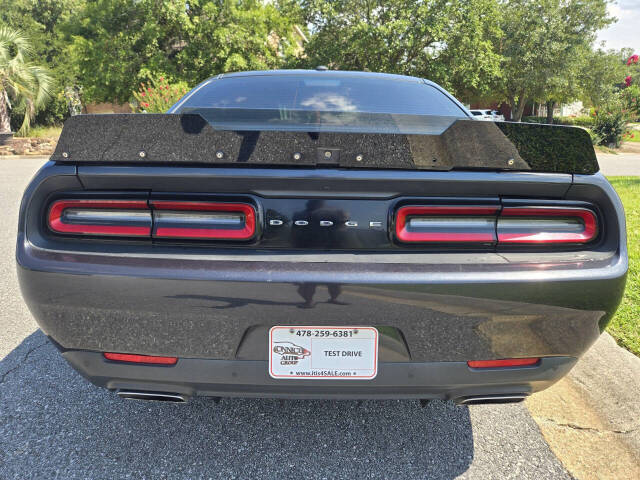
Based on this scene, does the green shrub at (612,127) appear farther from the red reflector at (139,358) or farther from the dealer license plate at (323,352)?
the red reflector at (139,358)

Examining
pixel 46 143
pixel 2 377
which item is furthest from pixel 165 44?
pixel 2 377

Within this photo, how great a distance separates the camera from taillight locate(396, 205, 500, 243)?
139 cm

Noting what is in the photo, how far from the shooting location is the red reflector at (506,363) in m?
1.42

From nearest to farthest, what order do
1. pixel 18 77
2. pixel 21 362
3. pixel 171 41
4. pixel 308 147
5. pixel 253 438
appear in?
1. pixel 308 147
2. pixel 253 438
3. pixel 21 362
4. pixel 18 77
5. pixel 171 41

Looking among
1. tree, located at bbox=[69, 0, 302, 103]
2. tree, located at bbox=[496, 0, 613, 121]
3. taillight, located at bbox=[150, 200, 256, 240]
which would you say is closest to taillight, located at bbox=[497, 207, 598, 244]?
taillight, located at bbox=[150, 200, 256, 240]

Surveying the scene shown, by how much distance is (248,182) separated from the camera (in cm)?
135

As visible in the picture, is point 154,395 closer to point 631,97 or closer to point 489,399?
point 489,399

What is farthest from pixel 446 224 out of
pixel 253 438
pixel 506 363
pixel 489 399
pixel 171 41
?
pixel 171 41

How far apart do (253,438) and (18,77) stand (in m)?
21.2

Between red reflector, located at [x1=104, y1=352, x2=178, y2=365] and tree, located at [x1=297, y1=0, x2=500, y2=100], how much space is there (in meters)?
21.6

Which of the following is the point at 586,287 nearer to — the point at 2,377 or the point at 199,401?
the point at 199,401

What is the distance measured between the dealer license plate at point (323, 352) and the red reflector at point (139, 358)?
0.35m

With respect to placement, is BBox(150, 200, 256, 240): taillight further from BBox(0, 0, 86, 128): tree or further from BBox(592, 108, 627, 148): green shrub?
BBox(0, 0, 86, 128): tree

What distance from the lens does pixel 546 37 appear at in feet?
84.4
